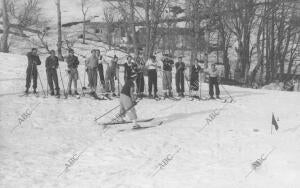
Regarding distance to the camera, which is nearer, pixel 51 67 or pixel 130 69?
pixel 130 69

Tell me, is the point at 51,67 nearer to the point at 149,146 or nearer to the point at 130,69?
the point at 130,69

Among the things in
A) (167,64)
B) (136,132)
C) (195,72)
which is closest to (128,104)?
(136,132)

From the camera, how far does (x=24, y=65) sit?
27.5 m

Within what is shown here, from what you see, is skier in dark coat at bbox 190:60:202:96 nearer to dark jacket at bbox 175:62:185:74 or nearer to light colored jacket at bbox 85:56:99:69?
dark jacket at bbox 175:62:185:74

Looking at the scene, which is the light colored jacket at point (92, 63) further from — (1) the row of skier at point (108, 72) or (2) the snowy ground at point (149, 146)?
(2) the snowy ground at point (149, 146)

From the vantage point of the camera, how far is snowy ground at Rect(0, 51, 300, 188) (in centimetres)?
1184

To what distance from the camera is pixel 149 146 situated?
1447 centimetres

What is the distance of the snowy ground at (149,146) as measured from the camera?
38.9 feet

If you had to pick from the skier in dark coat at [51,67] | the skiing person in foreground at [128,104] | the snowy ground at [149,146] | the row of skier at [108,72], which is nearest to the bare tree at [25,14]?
the row of skier at [108,72]

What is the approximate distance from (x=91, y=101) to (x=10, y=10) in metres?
35.9

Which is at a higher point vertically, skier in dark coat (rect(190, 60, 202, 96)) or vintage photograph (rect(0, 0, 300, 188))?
skier in dark coat (rect(190, 60, 202, 96))

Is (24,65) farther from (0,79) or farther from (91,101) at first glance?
(91,101)

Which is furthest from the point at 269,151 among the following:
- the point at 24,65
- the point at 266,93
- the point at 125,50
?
the point at 125,50

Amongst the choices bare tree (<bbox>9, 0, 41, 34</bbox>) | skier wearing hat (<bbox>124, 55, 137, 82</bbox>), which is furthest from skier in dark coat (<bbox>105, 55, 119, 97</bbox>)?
bare tree (<bbox>9, 0, 41, 34</bbox>)
